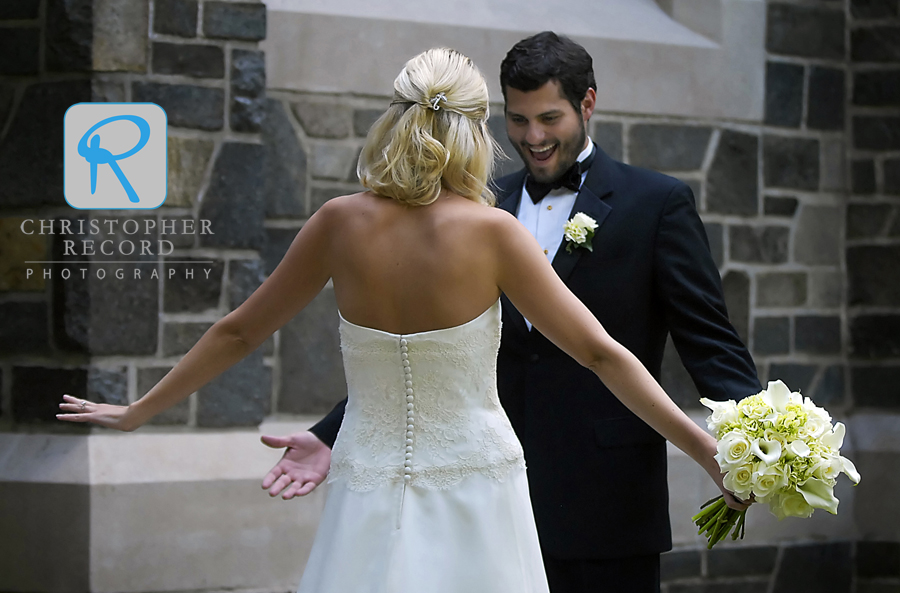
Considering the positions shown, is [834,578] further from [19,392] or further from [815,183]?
[19,392]

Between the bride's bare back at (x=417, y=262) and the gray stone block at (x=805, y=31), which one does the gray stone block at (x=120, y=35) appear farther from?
the gray stone block at (x=805, y=31)

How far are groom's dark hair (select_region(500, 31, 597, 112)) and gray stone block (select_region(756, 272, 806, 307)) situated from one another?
2.24 meters

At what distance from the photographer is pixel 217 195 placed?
4.05 metres

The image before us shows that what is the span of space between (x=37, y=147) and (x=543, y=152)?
85.4 inches

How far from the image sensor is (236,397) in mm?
4090

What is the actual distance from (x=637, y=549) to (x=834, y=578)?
266 centimetres

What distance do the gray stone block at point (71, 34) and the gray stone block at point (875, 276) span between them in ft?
12.1

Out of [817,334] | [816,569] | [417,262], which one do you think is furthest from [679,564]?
[417,262]

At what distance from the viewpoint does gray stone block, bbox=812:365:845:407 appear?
5.05m

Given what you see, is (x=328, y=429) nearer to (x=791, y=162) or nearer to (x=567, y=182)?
(x=567, y=182)

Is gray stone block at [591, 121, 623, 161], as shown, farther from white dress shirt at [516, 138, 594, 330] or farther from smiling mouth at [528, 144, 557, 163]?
smiling mouth at [528, 144, 557, 163]

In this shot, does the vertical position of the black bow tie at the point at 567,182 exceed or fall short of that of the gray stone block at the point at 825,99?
it falls short

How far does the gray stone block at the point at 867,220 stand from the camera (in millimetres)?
5035

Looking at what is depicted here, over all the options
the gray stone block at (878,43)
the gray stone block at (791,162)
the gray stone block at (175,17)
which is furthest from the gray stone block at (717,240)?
the gray stone block at (175,17)
